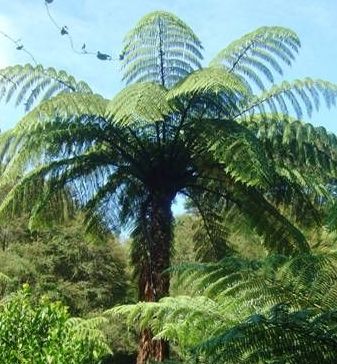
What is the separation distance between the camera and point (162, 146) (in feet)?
26.2

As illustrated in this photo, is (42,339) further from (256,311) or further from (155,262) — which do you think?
(155,262)

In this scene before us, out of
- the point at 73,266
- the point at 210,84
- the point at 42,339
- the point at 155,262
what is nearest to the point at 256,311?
the point at 42,339

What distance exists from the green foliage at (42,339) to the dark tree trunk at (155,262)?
159 cm

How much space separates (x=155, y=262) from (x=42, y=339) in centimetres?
242

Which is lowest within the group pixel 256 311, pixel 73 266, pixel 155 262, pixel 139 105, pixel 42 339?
pixel 42 339

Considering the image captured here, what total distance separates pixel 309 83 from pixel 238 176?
4.63ft

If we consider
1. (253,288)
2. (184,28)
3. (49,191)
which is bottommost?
(253,288)

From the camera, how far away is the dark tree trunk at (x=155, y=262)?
722cm

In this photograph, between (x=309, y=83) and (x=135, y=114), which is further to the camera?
(x=309, y=83)

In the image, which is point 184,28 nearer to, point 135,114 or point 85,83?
point 85,83

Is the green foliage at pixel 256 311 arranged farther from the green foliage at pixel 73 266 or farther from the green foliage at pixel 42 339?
the green foliage at pixel 73 266

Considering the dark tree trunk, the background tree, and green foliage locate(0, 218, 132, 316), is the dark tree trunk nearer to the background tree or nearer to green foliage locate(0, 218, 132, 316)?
the background tree

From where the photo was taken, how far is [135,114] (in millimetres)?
6652

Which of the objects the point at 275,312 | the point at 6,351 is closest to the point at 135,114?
the point at 6,351
